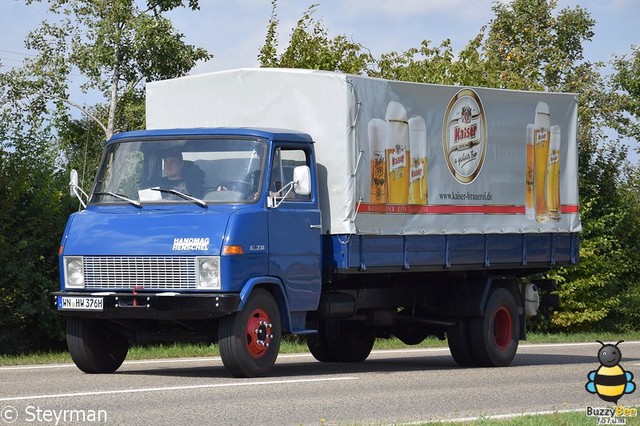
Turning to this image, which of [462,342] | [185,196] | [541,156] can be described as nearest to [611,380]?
[185,196]

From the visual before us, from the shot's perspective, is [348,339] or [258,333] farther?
[348,339]

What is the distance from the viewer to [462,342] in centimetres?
1742

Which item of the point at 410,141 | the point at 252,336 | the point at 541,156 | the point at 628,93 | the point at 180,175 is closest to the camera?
the point at 252,336

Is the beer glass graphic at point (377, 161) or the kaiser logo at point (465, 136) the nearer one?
the beer glass graphic at point (377, 161)

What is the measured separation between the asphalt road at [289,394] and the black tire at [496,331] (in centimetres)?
35

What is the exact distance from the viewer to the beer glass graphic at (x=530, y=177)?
18.4 meters

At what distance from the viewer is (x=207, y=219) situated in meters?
13.8

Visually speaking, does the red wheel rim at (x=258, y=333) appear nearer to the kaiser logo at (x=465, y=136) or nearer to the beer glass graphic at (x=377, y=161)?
the beer glass graphic at (x=377, y=161)

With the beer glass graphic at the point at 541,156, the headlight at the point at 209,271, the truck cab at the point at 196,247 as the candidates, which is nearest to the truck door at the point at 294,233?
the truck cab at the point at 196,247

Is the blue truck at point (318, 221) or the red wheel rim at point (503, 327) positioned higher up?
the blue truck at point (318, 221)

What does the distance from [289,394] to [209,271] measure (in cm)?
183

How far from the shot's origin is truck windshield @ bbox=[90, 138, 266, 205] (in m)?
14.3

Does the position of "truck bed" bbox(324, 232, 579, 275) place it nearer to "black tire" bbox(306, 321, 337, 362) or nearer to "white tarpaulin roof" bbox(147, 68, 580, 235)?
"white tarpaulin roof" bbox(147, 68, 580, 235)

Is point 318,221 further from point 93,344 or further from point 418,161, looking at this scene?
point 93,344
